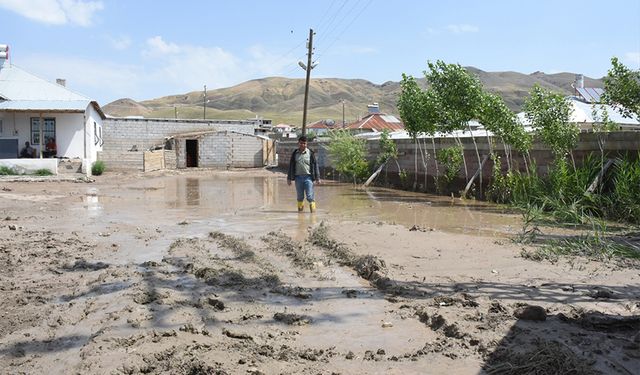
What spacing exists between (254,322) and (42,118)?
1056 inches

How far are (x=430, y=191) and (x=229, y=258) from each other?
14684mm

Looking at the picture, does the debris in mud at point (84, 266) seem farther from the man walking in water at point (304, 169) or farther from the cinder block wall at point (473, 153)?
the cinder block wall at point (473, 153)

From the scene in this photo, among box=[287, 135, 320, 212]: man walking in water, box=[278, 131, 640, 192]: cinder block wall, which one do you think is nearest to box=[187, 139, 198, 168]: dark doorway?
box=[278, 131, 640, 192]: cinder block wall

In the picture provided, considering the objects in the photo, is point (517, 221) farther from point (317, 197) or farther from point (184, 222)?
point (317, 197)

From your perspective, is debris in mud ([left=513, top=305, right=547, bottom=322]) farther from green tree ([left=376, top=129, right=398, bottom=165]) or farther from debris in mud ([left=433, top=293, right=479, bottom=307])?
green tree ([left=376, top=129, right=398, bottom=165])

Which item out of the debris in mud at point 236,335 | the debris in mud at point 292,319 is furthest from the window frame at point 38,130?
the debris in mud at point 236,335

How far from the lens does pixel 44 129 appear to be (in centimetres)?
2866

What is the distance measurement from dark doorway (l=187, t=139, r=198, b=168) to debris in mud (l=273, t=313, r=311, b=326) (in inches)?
1371

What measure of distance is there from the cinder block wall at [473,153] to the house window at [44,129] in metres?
13.8

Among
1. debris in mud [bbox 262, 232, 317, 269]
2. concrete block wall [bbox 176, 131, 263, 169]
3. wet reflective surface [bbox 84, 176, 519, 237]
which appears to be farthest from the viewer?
concrete block wall [bbox 176, 131, 263, 169]

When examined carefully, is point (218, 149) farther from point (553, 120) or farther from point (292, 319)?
point (292, 319)

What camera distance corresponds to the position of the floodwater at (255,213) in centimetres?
1064

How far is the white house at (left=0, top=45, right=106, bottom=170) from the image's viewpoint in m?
27.5

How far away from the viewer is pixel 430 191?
21422 mm
